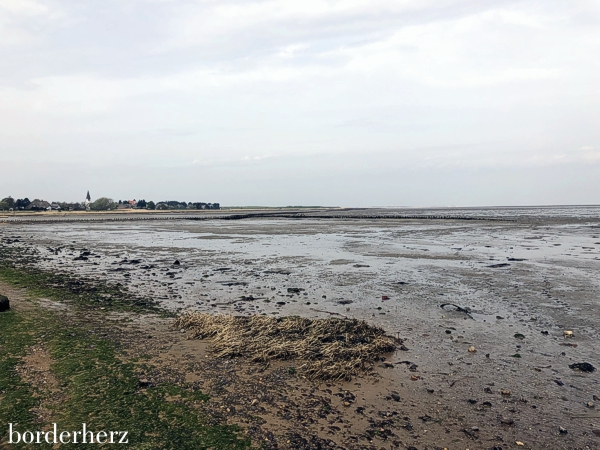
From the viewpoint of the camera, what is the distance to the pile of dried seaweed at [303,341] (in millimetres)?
9164

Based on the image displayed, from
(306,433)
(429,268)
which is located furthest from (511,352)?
(429,268)

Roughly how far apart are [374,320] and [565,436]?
6972 mm

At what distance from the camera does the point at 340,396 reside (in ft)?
26.0

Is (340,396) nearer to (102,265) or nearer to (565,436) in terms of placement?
(565,436)

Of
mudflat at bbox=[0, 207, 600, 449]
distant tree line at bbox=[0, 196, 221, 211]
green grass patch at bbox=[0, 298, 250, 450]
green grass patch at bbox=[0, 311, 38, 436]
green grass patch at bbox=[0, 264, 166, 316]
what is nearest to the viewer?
green grass patch at bbox=[0, 298, 250, 450]

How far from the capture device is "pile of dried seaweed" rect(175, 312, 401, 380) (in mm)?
9164

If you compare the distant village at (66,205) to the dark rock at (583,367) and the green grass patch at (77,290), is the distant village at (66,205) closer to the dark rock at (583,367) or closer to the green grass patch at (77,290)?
the green grass patch at (77,290)

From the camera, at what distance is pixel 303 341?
10.3 metres

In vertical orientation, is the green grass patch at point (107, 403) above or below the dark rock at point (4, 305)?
below

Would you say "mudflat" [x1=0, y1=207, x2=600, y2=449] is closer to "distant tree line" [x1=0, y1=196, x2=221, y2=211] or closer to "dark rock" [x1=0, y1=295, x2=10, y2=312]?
"dark rock" [x1=0, y1=295, x2=10, y2=312]

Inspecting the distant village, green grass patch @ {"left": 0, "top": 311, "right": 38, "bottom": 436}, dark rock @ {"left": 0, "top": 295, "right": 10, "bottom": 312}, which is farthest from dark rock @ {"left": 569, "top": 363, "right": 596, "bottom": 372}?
the distant village

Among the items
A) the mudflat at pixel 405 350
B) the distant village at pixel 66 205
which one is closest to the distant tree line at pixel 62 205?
the distant village at pixel 66 205

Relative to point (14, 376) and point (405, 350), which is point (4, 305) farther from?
point (405, 350)

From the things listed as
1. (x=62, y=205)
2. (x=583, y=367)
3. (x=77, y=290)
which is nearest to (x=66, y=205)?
(x=62, y=205)
